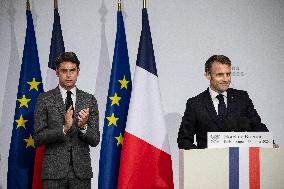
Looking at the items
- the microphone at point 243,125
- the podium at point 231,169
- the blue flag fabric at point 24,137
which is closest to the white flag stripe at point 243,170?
the podium at point 231,169

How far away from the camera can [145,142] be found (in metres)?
3.01

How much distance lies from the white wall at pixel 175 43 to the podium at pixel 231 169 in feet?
6.03

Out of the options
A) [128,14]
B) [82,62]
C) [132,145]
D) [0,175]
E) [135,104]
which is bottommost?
[0,175]

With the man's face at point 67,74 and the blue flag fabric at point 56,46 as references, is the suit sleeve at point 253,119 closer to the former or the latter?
the man's face at point 67,74

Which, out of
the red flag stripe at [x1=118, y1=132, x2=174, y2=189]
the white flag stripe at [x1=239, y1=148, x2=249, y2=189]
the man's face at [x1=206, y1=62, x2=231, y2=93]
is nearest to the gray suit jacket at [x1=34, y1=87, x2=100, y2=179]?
the red flag stripe at [x1=118, y1=132, x2=174, y2=189]

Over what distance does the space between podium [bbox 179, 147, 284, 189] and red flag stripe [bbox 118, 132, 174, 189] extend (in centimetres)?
119

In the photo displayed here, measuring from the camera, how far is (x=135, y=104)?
3.05 m

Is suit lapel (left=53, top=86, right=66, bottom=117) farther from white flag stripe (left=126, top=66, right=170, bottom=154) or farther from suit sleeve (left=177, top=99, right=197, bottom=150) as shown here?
suit sleeve (left=177, top=99, right=197, bottom=150)

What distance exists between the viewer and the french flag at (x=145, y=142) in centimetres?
295

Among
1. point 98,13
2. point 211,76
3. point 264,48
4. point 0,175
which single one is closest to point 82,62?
point 98,13

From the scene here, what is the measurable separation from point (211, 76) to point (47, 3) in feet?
7.02

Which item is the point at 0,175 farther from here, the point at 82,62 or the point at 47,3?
the point at 47,3

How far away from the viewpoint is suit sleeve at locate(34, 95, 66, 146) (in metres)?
2.32

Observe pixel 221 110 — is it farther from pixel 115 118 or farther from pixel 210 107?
pixel 115 118
